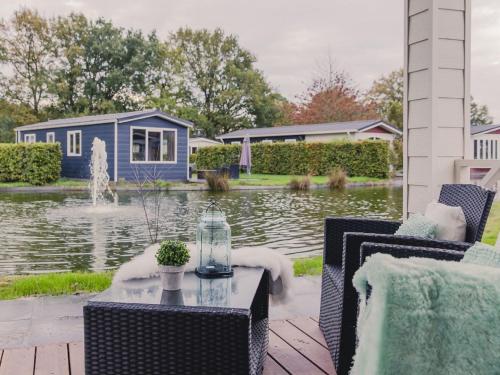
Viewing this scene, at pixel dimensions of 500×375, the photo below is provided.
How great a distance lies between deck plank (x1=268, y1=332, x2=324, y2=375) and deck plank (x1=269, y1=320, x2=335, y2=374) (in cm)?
3

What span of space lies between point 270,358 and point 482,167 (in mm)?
1587

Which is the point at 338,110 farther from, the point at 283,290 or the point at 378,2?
the point at 283,290

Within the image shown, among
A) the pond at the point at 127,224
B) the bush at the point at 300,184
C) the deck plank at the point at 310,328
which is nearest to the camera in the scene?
the deck plank at the point at 310,328

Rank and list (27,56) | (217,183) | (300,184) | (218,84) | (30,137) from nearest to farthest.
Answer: (217,183), (300,184), (30,137), (27,56), (218,84)

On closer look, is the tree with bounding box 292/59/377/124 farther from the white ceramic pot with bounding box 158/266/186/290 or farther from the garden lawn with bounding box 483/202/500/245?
the white ceramic pot with bounding box 158/266/186/290

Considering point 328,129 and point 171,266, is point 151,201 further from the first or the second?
point 328,129

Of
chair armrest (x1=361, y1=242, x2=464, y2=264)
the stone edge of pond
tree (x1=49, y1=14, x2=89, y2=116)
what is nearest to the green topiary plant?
chair armrest (x1=361, y1=242, x2=464, y2=264)

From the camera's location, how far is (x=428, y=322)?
766mm

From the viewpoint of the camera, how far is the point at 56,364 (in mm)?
1831

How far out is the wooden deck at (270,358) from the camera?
1797 mm

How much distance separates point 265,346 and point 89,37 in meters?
23.1

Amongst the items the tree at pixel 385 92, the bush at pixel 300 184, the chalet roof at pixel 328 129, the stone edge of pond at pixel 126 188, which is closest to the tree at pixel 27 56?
the chalet roof at pixel 328 129

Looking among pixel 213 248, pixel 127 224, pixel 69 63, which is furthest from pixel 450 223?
pixel 69 63

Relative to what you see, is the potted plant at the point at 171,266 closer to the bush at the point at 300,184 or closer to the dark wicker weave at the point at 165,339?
the dark wicker weave at the point at 165,339
